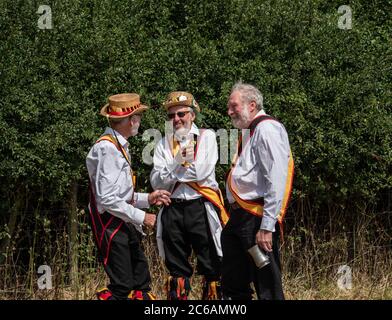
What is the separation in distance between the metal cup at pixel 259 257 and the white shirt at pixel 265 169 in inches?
7.2

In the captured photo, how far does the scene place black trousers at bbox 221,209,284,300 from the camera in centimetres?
675

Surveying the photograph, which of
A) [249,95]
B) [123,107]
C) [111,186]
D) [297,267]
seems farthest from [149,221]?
[297,267]

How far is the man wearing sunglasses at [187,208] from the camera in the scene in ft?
25.7

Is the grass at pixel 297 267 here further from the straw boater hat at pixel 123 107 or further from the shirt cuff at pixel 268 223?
the shirt cuff at pixel 268 223

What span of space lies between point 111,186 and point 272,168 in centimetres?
133

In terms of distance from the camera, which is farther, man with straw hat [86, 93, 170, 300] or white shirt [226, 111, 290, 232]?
man with straw hat [86, 93, 170, 300]

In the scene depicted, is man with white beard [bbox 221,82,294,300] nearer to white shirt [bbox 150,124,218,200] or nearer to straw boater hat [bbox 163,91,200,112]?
white shirt [bbox 150,124,218,200]

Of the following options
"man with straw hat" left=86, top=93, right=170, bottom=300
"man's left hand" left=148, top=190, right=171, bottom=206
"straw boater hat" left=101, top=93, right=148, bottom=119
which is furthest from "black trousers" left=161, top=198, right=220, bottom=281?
"straw boater hat" left=101, top=93, right=148, bottom=119

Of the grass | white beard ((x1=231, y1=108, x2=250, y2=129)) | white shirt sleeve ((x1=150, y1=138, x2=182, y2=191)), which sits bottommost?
the grass

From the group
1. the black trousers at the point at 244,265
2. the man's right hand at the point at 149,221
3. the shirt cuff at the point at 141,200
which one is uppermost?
the shirt cuff at the point at 141,200

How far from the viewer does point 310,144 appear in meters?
9.55

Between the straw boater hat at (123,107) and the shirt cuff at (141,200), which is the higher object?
the straw boater hat at (123,107)

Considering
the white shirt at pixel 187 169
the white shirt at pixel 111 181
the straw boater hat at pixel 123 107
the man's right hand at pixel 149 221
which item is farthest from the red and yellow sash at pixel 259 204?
the straw boater hat at pixel 123 107

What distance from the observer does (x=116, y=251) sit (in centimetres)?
720
